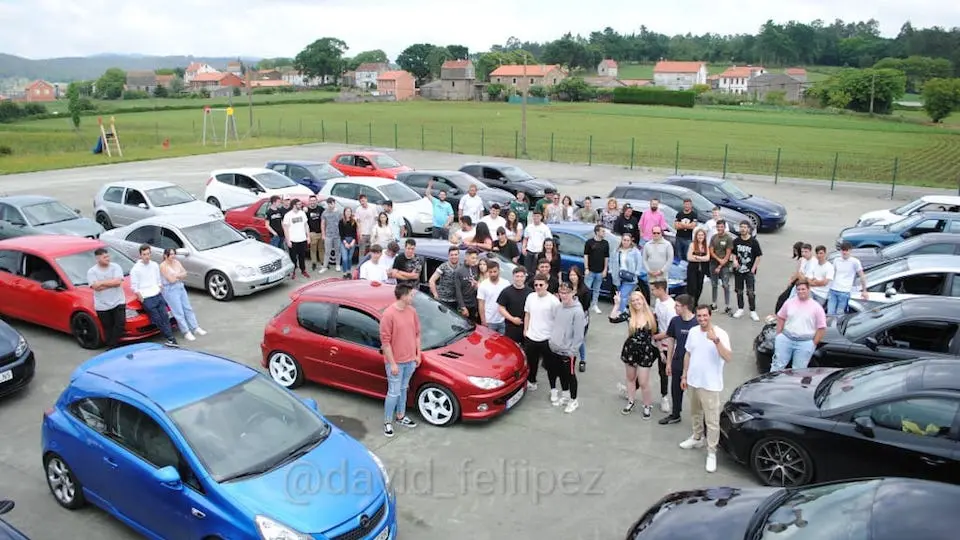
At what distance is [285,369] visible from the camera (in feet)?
31.2

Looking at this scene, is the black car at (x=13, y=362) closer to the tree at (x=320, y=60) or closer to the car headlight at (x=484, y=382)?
the car headlight at (x=484, y=382)

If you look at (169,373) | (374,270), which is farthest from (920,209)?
(169,373)

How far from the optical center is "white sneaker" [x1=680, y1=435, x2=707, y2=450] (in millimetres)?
8094

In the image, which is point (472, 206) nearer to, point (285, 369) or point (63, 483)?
point (285, 369)

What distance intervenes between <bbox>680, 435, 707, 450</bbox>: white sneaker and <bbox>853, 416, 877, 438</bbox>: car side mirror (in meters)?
1.75

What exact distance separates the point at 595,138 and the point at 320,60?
122 m

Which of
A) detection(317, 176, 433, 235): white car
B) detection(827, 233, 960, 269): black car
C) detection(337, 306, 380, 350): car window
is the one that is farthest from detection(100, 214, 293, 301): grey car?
detection(827, 233, 960, 269): black car

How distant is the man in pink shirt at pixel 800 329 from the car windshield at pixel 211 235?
32.5 ft

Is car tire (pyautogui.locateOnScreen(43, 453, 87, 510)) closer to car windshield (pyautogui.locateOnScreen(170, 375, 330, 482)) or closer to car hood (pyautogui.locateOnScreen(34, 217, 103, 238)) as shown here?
car windshield (pyautogui.locateOnScreen(170, 375, 330, 482))

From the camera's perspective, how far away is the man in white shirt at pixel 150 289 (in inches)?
422

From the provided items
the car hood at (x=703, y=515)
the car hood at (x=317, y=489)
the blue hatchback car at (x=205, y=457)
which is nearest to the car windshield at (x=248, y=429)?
the blue hatchback car at (x=205, y=457)

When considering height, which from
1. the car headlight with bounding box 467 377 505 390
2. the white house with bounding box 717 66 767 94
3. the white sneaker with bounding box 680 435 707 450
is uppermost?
the white house with bounding box 717 66 767 94

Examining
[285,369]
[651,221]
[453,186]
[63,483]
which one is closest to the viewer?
[63,483]

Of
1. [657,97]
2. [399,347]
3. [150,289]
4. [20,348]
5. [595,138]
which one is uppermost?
[657,97]
